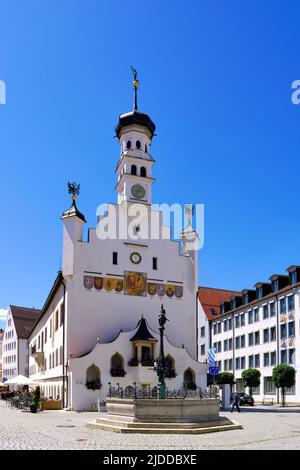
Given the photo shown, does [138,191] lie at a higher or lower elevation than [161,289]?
higher

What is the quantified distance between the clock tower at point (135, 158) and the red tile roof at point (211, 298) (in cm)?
2936

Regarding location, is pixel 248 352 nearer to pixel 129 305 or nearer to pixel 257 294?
pixel 257 294

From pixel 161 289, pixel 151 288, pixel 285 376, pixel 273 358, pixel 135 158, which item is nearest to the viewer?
pixel 151 288

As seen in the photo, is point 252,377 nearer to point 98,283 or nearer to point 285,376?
point 285,376

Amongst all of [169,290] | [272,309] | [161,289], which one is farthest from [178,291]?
[272,309]

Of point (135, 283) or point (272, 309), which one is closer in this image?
point (135, 283)

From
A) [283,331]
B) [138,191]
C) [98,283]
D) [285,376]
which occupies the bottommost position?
[285,376]

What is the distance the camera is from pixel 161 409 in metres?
22.0

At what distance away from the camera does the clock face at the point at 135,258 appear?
4809cm

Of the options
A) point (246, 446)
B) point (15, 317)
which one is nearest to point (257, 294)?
point (246, 446)

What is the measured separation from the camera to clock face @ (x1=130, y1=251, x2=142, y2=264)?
48094mm

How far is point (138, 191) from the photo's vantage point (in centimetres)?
5200

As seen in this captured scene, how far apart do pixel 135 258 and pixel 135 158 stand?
388 inches

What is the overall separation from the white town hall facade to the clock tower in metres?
0.09
